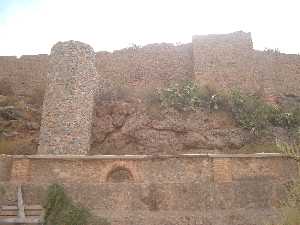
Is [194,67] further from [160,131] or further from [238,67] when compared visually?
[160,131]

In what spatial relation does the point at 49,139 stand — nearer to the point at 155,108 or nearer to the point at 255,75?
the point at 155,108

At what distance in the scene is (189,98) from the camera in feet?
76.3

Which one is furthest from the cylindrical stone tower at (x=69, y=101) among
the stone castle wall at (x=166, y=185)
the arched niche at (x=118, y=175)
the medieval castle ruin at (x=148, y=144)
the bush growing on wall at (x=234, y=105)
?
the arched niche at (x=118, y=175)

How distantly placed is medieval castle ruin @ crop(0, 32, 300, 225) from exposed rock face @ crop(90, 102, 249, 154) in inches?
1.7

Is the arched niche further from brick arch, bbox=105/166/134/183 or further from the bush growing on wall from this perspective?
the bush growing on wall

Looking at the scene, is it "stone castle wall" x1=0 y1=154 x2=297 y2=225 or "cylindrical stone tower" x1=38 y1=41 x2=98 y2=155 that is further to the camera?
"cylindrical stone tower" x1=38 y1=41 x2=98 y2=155

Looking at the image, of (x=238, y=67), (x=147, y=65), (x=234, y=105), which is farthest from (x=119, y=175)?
(x=147, y=65)

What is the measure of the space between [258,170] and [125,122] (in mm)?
8514

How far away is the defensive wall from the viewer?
25.7 meters

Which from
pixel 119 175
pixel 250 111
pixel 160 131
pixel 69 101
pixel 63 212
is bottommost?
pixel 63 212

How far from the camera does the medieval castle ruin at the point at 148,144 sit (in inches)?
516

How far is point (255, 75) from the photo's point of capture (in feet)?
85.4

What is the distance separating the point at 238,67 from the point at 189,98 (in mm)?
3845

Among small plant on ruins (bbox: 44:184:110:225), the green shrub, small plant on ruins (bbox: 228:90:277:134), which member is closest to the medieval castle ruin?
small plant on ruins (bbox: 228:90:277:134)
